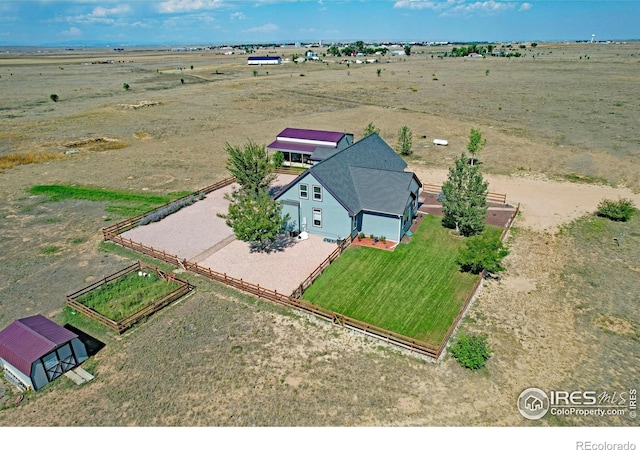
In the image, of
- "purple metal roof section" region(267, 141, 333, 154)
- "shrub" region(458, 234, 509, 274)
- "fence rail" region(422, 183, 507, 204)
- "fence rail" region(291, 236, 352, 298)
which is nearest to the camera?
"fence rail" region(291, 236, 352, 298)

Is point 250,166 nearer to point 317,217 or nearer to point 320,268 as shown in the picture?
point 317,217

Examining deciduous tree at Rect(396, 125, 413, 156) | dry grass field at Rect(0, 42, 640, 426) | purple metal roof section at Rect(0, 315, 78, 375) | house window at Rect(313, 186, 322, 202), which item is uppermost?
house window at Rect(313, 186, 322, 202)

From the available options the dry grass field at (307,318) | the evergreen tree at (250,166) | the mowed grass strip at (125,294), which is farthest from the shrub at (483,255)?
the mowed grass strip at (125,294)

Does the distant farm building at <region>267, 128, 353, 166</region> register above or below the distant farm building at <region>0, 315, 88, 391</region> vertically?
above

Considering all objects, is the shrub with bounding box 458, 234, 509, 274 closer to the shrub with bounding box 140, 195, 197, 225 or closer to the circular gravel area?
the circular gravel area

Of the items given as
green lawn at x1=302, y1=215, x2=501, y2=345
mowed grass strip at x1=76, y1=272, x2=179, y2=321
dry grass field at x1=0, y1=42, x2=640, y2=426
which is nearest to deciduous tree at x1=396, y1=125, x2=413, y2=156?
dry grass field at x1=0, y1=42, x2=640, y2=426

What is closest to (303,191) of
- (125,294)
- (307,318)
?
(307,318)

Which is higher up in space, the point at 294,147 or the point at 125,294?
the point at 294,147
